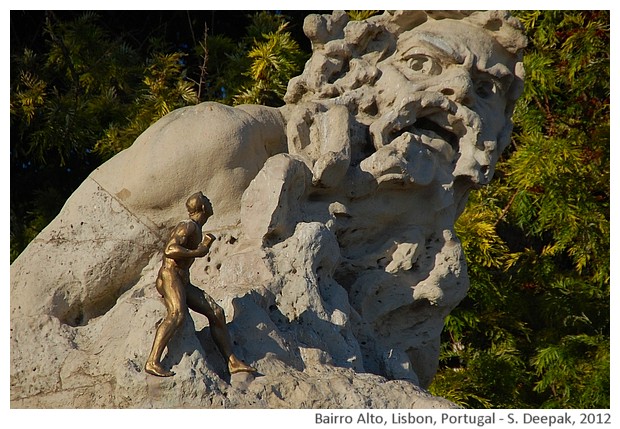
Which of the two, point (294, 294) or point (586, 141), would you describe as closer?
point (294, 294)

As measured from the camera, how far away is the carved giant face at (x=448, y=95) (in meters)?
6.93

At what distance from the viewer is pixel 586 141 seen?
1117 cm

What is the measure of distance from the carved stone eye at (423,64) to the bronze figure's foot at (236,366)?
6.33 ft

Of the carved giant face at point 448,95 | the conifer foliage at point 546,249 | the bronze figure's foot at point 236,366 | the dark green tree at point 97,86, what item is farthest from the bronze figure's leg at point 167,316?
the conifer foliage at point 546,249

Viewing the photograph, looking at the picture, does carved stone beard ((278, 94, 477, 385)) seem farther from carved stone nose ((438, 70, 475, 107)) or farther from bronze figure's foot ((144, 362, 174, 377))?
bronze figure's foot ((144, 362, 174, 377))

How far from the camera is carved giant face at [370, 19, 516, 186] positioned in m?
6.93

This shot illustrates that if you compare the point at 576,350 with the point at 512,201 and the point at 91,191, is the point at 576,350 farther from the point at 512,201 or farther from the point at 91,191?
the point at 91,191

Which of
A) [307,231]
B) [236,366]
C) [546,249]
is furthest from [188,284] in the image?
[546,249]

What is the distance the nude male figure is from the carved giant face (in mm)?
1287

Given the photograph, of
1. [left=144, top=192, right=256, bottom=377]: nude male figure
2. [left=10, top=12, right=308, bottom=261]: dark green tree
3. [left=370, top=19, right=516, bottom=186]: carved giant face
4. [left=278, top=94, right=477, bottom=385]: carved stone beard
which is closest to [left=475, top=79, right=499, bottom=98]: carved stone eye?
[left=370, top=19, right=516, bottom=186]: carved giant face

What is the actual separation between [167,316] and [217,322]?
220mm

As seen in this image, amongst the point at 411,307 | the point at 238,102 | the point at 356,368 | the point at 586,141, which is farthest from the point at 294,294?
the point at 586,141

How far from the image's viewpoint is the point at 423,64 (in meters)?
7.13
